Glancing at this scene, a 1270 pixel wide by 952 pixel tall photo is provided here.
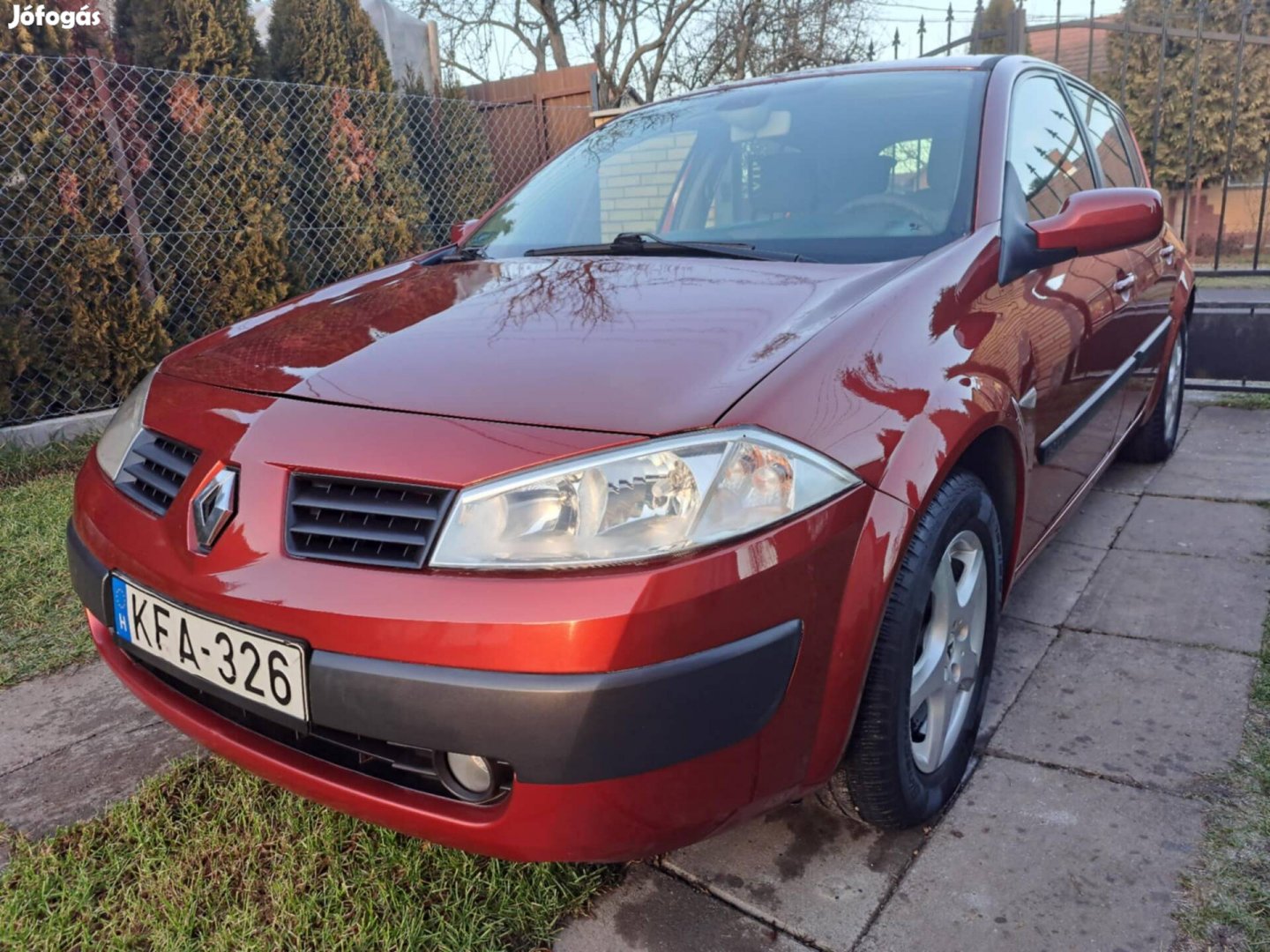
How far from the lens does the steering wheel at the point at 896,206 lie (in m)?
2.03

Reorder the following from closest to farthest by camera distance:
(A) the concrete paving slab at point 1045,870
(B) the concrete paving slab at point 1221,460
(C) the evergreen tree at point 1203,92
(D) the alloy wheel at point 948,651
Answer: (A) the concrete paving slab at point 1045,870 → (D) the alloy wheel at point 948,651 → (B) the concrete paving slab at point 1221,460 → (C) the evergreen tree at point 1203,92

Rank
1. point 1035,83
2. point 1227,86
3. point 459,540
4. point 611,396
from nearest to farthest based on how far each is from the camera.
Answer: point 459,540, point 611,396, point 1035,83, point 1227,86

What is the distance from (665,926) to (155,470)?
119 centimetres

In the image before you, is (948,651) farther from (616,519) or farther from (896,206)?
(896,206)

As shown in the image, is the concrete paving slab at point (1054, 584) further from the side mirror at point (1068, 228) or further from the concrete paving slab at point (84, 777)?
the concrete paving slab at point (84, 777)

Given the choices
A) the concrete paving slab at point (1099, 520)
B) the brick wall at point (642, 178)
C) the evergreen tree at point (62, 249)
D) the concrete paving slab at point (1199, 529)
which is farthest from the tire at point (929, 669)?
the evergreen tree at point (62, 249)

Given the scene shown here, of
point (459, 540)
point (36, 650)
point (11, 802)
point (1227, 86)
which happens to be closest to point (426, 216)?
point (36, 650)

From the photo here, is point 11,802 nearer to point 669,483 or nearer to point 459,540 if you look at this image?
point 459,540

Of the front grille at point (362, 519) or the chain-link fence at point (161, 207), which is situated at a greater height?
the chain-link fence at point (161, 207)

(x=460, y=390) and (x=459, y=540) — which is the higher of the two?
(x=460, y=390)

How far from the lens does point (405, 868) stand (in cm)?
167

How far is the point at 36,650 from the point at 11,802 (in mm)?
796

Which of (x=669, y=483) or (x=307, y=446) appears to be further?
(x=307, y=446)

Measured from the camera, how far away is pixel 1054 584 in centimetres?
287
